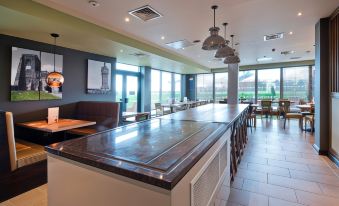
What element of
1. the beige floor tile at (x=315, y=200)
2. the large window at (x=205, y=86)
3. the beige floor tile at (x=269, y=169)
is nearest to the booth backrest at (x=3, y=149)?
the beige floor tile at (x=269, y=169)

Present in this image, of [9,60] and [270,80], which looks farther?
[270,80]

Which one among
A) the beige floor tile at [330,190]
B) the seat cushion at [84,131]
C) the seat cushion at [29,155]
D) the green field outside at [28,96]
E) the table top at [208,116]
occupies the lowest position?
the beige floor tile at [330,190]

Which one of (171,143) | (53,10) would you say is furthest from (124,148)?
(53,10)

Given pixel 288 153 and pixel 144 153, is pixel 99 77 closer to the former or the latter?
pixel 144 153

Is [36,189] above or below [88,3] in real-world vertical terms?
below

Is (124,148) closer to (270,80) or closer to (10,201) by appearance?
(10,201)

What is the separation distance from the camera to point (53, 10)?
3.21 meters

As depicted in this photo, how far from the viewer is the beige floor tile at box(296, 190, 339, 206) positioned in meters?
2.18

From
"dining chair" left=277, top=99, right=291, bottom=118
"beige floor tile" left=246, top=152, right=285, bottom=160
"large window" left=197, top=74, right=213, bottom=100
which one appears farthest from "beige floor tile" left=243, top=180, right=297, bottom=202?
"large window" left=197, top=74, right=213, bottom=100

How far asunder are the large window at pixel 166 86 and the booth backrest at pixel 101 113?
6095 millimetres

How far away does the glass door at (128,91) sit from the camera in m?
7.73

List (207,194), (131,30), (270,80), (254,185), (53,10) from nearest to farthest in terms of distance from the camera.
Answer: (207,194), (254,185), (53,10), (131,30), (270,80)

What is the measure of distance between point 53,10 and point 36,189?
2.93 meters

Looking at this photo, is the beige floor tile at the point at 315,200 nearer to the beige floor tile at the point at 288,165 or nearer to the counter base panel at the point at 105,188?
the beige floor tile at the point at 288,165
